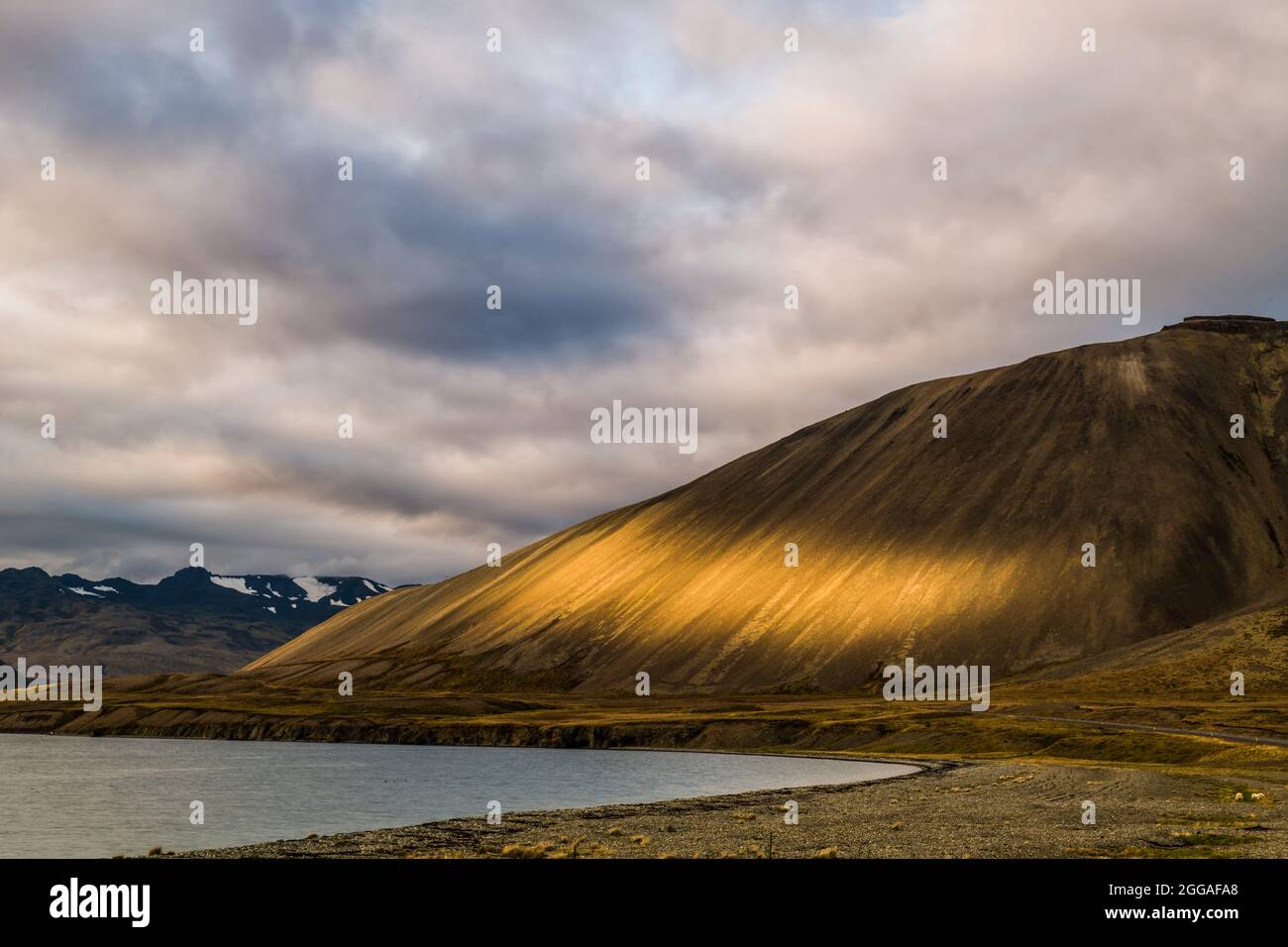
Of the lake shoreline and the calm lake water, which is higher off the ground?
the lake shoreline

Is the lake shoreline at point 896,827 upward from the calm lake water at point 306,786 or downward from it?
upward

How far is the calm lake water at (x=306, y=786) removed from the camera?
59.7m

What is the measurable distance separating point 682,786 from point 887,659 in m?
120

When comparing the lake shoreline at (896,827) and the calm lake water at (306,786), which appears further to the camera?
the calm lake water at (306,786)

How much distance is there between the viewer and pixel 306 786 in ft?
291

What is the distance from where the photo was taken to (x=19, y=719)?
195125mm

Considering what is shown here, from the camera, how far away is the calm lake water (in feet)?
196

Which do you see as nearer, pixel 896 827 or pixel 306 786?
pixel 896 827

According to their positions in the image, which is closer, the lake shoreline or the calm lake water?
the lake shoreline

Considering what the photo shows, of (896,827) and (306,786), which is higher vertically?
(896,827)

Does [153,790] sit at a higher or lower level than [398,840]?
lower
